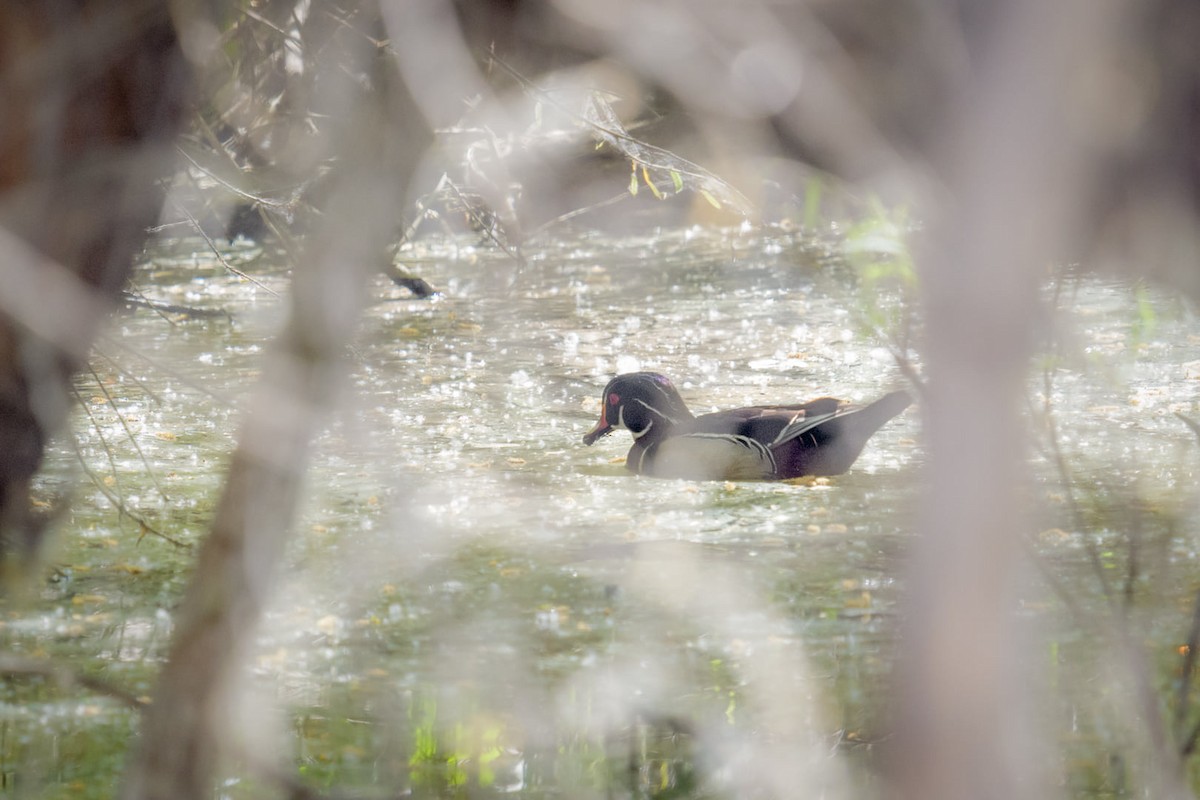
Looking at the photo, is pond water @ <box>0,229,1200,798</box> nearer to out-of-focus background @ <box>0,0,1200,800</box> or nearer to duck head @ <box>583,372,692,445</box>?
out-of-focus background @ <box>0,0,1200,800</box>

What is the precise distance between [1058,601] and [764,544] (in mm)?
1206

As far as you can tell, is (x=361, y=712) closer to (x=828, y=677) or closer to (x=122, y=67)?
(x=828, y=677)

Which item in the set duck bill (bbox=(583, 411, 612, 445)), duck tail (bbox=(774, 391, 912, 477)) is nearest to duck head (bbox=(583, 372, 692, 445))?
duck bill (bbox=(583, 411, 612, 445))

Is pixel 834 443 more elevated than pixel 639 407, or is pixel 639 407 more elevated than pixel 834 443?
pixel 639 407

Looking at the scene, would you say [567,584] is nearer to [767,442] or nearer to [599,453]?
[767,442]

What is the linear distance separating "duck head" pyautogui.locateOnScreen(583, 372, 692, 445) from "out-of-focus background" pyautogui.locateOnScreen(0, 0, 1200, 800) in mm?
227

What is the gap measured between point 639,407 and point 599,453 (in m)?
0.45

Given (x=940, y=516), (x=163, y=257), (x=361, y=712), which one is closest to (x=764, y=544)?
(x=361, y=712)

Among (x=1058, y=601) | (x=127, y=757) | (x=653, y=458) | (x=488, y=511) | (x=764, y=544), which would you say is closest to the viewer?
(x=127, y=757)

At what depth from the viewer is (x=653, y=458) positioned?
7188 millimetres

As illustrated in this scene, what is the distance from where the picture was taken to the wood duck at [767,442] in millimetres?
7008

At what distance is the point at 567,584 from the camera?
5309mm

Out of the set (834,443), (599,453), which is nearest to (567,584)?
(834,443)

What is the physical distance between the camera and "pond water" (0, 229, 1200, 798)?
3832 mm
